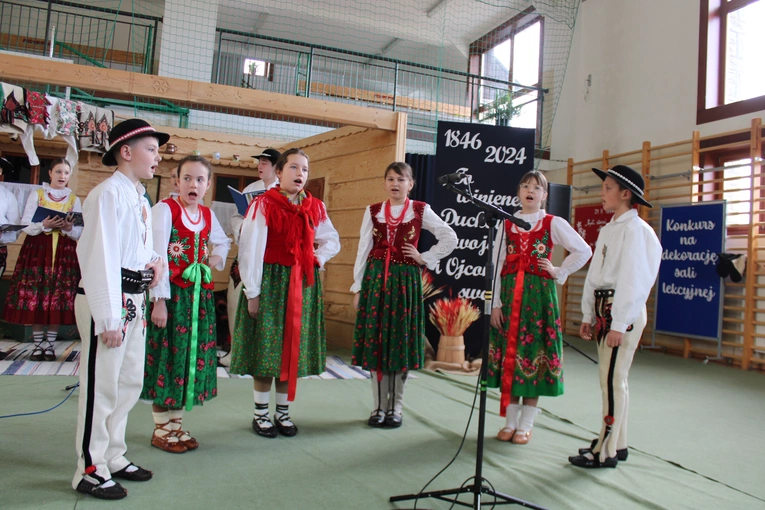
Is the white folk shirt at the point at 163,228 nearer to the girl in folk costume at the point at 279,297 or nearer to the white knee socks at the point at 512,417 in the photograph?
the girl in folk costume at the point at 279,297

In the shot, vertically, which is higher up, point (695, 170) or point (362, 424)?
point (695, 170)

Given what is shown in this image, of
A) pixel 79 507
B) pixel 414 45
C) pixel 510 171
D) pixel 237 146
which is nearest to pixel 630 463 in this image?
pixel 79 507

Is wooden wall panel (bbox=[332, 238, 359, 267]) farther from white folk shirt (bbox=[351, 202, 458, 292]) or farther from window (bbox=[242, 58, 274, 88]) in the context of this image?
window (bbox=[242, 58, 274, 88])

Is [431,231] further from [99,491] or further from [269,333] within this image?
[99,491]

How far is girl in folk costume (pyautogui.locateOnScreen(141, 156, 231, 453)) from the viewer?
2.24 meters

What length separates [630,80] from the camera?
689 cm

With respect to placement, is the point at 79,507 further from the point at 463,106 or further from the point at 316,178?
the point at 463,106

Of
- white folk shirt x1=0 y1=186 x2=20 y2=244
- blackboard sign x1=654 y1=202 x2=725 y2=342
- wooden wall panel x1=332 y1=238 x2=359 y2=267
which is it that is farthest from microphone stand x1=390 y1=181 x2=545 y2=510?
blackboard sign x1=654 y1=202 x2=725 y2=342

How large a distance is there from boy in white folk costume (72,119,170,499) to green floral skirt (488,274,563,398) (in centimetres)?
164

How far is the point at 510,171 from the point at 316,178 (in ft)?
6.84

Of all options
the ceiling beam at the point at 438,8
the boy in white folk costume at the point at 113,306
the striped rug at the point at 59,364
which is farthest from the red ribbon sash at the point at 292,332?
the ceiling beam at the point at 438,8

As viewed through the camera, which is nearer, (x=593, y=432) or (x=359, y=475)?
(x=359, y=475)

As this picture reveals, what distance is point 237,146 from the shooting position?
6062mm

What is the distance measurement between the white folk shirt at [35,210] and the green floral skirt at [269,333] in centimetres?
214
